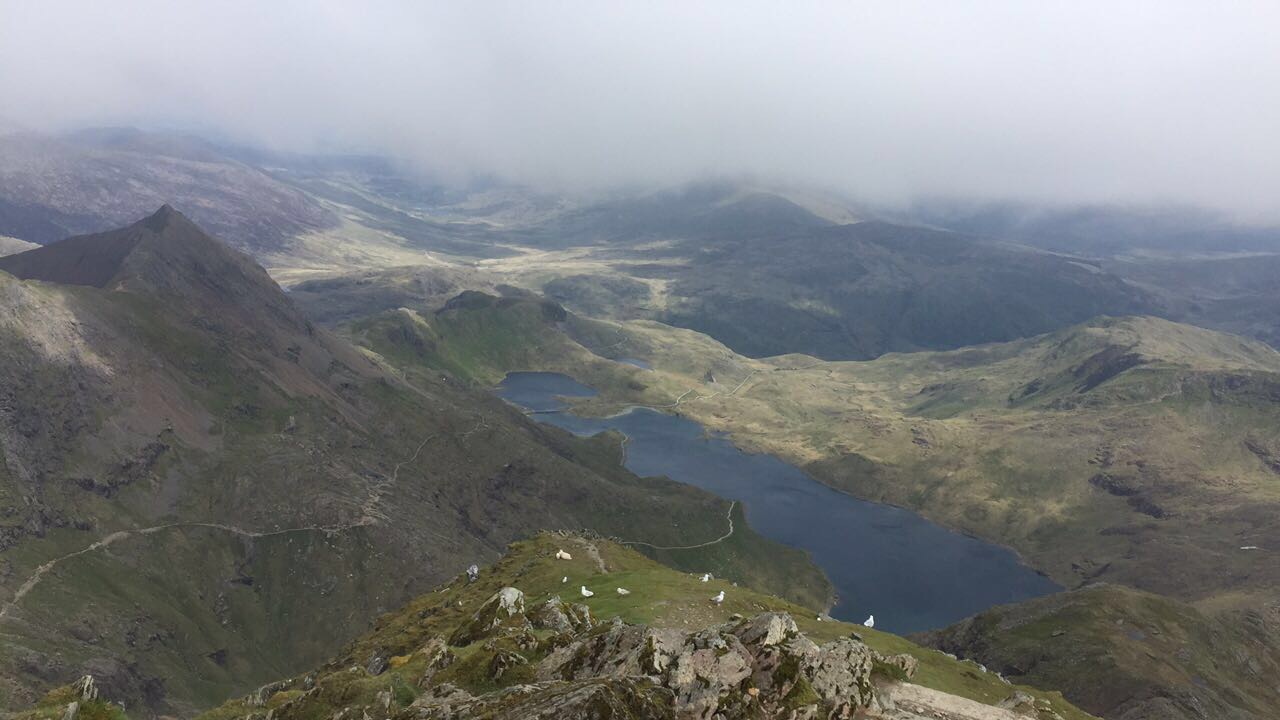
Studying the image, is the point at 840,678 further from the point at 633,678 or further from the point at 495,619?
the point at 495,619

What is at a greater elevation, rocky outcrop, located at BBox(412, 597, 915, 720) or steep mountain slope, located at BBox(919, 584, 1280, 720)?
rocky outcrop, located at BBox(412, 597, 915, 720)

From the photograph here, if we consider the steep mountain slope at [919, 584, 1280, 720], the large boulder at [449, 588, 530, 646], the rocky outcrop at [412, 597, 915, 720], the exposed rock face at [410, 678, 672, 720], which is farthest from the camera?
the steep mountain slope at [919, 584, 1280, 720]

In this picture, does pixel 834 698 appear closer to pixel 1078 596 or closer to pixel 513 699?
pixel 513 699

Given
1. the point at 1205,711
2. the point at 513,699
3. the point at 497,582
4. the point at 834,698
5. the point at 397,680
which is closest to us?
the point at 513,699

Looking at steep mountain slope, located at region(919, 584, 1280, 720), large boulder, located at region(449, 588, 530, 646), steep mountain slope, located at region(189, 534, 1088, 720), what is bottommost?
steep mountain slope, located at region(919, 584, 1280, 720)

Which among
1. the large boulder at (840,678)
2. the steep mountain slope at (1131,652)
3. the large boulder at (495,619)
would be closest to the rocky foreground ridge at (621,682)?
the large boulder at (840,678)

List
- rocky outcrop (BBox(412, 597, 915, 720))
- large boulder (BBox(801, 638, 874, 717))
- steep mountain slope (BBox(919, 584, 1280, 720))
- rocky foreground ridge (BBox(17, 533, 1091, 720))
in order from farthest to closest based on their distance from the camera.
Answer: steep mountain slope (BBox(919, 584, 1280, 720))
large boulder (BBox(801, 638, 874, 717))
rocky foreground ridge (BBox(17, 533, 1091, 720))
rocky outcrop (BBox(412, 597, 915, 720))

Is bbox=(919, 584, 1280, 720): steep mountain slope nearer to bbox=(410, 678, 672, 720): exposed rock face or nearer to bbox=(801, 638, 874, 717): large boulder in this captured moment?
bbox=(801, 638, 874, 717): large boulder

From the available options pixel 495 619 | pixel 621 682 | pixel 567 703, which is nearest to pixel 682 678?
pixel 621 682

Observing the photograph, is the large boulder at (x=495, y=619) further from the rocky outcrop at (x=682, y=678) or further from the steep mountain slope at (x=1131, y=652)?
the steep mountain slope at (x=1131, y=652)

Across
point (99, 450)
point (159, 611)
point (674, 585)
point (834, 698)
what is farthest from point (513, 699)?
point (99, 450)

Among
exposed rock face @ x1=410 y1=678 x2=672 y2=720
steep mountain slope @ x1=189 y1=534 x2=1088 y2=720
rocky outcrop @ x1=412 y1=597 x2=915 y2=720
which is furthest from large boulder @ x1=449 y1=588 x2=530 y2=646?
exposed rock face @ x1=410 y1=678 x2=672 y2=720
